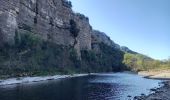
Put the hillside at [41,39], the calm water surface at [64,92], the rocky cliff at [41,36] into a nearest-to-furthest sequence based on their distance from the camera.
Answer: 1. the calm water surface at [64,92]
2. the hillside at [41,39]
3. the rocky cliff at [41,36]

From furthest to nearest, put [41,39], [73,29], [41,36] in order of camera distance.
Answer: [73,29], [41,36], [41,39]

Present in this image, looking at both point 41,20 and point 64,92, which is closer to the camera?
point 64,92

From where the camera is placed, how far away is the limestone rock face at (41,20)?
97062 millimetres

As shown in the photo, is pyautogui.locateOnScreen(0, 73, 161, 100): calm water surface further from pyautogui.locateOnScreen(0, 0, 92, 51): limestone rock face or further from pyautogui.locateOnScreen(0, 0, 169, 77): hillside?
pyautogui.locateOnScreen(0, 0, 92, 51): limestone rock face

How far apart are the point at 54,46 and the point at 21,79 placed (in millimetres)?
57802

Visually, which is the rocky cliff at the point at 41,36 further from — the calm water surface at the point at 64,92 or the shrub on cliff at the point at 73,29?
the calm water surface at the point at 64,92

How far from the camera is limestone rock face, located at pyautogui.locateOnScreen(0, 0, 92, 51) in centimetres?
9706

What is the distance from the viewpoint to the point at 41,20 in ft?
438

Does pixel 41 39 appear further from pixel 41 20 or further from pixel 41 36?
pixel 41 20

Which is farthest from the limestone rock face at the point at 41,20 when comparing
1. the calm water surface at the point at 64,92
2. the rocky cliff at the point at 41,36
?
the calm water surface at the point at 64,92

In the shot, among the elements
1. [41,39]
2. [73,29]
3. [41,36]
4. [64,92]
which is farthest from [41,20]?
[64,92]

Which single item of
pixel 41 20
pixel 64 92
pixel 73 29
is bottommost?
pixel 64 92

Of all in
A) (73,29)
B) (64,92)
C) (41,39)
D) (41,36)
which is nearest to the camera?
(64,92)

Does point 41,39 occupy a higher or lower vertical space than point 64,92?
higher
